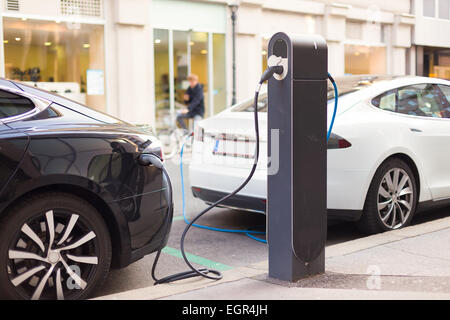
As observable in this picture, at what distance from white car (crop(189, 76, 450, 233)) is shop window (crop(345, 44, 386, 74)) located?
1736cm

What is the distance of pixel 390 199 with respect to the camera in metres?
5.61

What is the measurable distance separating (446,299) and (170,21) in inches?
596

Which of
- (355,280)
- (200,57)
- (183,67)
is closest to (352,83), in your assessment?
(355,280)

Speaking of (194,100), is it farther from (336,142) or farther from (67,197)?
(67,197)

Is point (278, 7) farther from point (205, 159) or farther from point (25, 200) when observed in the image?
point (25, 200)

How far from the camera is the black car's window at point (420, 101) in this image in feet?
19.9

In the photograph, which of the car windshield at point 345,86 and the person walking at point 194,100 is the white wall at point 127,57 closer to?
the person walking at point 194,100

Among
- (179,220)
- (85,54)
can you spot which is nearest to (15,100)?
(179,220)

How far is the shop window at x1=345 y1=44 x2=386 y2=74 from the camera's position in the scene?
2334 cm

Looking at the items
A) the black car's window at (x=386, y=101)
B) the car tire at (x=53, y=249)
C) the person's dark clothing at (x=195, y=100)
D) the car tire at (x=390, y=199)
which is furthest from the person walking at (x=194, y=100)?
the car tire at (x=53, y=249)

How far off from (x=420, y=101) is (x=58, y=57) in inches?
453

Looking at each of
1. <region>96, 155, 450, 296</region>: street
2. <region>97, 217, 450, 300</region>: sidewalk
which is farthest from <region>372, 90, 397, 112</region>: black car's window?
<region>97, 217, 450, 300</region>: sidewalk

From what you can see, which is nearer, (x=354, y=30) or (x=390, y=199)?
(x=390, y=199)

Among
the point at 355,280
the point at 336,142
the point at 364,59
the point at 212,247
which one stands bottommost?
the point at 212,247
